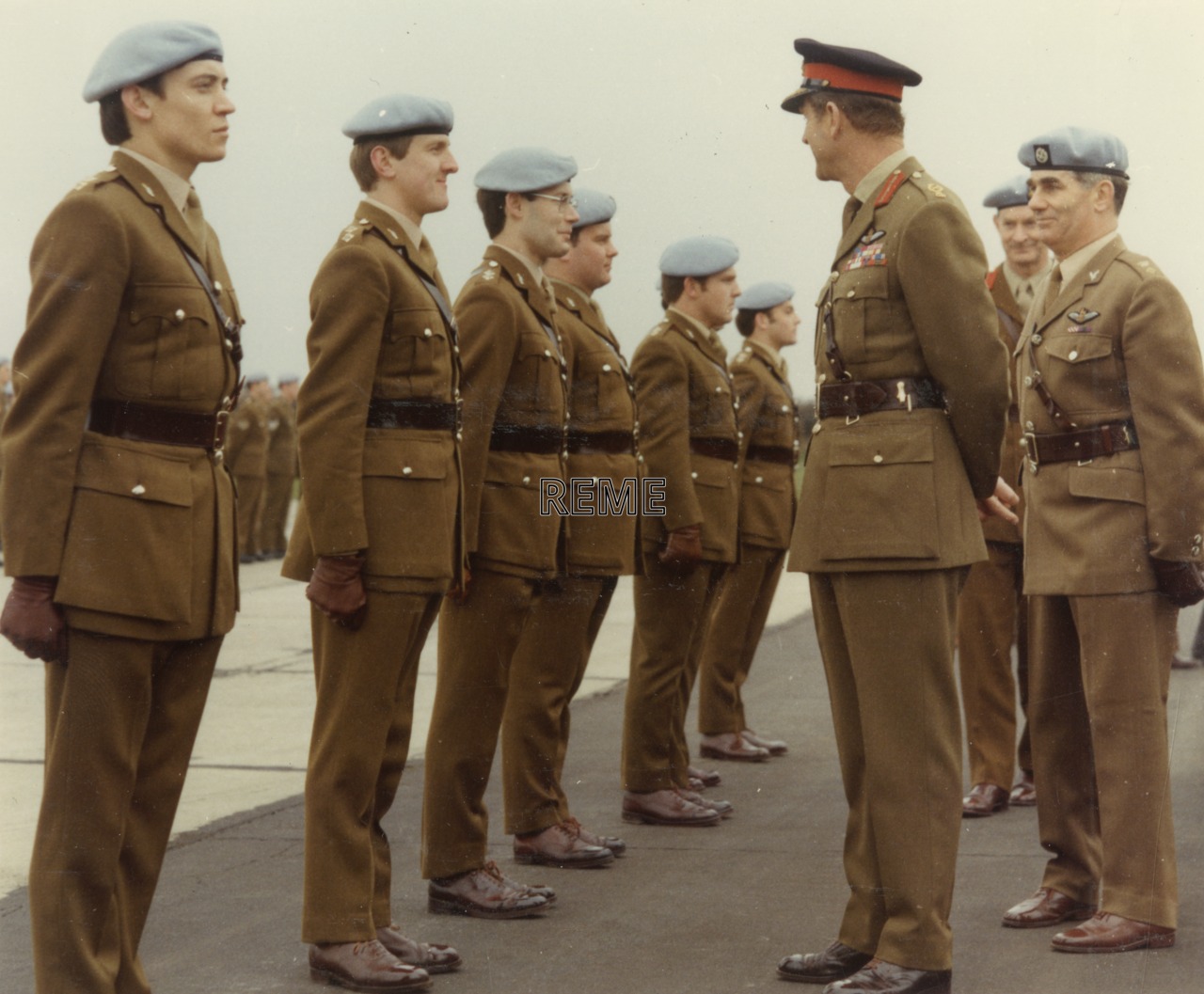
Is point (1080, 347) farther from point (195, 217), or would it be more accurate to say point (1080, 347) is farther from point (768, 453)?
point (768, 453)

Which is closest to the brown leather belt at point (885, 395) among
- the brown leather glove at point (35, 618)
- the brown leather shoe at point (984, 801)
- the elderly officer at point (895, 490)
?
the elderly officer at point (895, 490)

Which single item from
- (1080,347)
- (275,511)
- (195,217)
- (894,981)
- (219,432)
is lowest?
(275,511)

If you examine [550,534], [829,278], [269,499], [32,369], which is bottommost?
[269,499]

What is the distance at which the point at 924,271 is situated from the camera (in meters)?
4.17

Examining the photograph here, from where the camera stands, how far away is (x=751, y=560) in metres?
8.06

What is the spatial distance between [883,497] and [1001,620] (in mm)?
2740

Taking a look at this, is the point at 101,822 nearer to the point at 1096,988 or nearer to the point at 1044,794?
the point at 1096,988

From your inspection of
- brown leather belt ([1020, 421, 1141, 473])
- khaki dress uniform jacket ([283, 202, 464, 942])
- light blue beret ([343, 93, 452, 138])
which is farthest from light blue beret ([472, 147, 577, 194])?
brown leather belt ([1020, 421, 1141, 473])

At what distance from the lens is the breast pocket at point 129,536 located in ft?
11.8

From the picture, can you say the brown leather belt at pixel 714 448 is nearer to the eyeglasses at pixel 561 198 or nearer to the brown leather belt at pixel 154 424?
the eyeglasses at pixel 561 198

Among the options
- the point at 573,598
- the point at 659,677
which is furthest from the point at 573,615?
the point at 659,677

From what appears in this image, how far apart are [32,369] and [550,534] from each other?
212 cm

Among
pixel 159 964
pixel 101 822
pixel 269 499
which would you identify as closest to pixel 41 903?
pixel 101 822

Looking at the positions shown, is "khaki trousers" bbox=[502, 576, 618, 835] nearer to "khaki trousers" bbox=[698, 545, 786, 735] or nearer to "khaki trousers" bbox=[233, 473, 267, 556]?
"khaki trousers" bbox=[698, 545, 786, 735]
